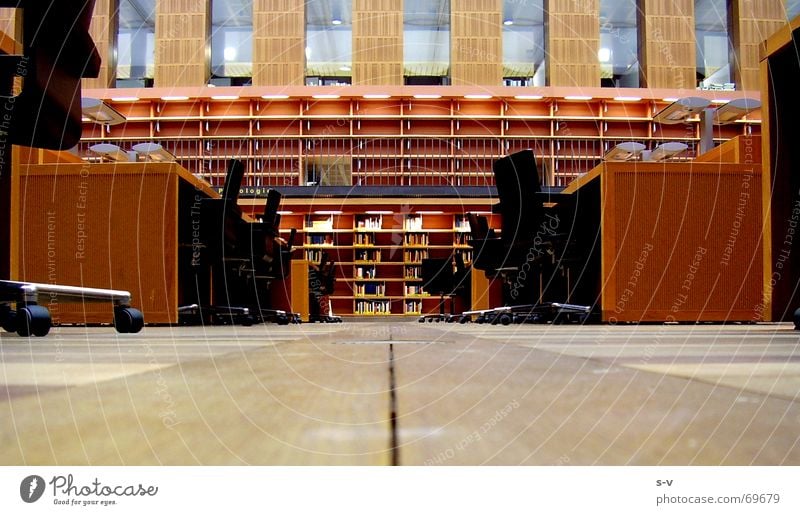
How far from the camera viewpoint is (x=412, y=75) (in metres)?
11.5

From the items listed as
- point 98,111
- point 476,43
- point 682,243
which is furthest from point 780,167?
point 476,43

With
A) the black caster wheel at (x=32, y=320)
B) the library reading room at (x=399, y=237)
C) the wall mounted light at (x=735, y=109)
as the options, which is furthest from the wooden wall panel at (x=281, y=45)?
the black caster wheel at (x=32, y=320)

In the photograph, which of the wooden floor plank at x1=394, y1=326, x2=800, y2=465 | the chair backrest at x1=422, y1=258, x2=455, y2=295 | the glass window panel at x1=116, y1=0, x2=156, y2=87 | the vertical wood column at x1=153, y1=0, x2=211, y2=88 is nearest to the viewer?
the wooden floor plank at x1=394, y1=326, x2=800, y2=465

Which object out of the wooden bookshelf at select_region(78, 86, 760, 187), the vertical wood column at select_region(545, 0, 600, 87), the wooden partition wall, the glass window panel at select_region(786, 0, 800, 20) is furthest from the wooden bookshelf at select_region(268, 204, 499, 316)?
the wooden partition wall

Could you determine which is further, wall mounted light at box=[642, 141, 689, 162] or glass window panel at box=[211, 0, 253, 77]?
glass window panel at box=[211, 0, 253, 77]

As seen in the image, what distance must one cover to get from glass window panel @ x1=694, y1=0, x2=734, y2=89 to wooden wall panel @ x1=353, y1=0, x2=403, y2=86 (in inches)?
197

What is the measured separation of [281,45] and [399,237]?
3556 millimetres

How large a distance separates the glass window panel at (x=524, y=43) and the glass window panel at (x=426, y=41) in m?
1.01

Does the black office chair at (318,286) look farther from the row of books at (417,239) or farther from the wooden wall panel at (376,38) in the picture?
the wooden wall panel at (376,38)

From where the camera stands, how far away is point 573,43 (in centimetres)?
1021

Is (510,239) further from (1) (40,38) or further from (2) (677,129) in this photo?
(2) (677,129)

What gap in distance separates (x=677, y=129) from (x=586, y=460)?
1074 centimetres

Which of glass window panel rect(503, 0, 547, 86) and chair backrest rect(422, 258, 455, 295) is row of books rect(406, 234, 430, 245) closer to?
chair backrest rect(422, 258, 455, 295)

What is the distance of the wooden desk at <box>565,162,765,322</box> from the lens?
3.26 meters
